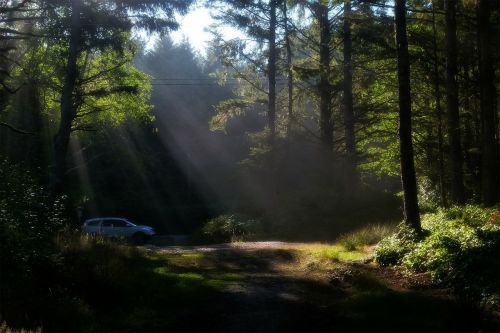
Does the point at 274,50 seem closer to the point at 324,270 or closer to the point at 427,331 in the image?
the point at 324,270

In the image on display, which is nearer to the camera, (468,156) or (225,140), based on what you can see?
(468,156)

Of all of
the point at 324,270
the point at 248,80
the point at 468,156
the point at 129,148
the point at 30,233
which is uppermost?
the point at 248,80

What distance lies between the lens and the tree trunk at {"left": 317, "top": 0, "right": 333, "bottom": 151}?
93.8 ft

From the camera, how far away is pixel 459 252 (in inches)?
410

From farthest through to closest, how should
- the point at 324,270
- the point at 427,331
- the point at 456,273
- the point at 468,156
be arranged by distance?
the point at 468,156 → the point at 324,270 → the point at 456,273 → the point at 427,331

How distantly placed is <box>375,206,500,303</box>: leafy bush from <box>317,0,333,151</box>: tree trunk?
49.6ft

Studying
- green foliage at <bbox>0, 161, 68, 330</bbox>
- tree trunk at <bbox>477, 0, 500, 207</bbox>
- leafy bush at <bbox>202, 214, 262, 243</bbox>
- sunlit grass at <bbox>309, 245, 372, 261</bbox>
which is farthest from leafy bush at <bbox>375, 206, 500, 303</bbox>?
leafy bush at <bbox>202, 214, 262, 243</bbox>

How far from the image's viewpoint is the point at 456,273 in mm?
9828

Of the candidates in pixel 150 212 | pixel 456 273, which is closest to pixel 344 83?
pixel 456 273

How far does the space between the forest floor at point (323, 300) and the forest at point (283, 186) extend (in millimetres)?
53

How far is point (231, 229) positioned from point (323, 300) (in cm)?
1919

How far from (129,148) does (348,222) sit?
22.8 metres

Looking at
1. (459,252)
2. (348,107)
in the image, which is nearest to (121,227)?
(348,107)

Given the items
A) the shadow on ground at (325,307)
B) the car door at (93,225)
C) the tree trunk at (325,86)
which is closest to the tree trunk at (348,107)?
the tree trunk at (325,86)
